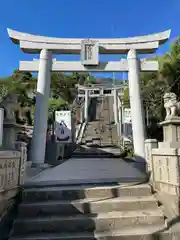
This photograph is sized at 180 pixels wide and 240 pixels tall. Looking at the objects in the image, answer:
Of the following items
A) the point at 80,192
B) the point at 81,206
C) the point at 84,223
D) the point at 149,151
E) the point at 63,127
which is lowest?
the point at 84,223

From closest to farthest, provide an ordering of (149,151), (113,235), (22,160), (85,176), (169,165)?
1. (113,235)
2. (169,165)
3. (22,160)
4. (149,151)
5. (85,176)

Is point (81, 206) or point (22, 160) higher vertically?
point (22, 160)

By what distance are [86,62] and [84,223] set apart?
6822mm

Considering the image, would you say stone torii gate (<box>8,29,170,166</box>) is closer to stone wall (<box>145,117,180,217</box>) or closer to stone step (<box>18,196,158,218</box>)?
stone wall (<box>145,117,180,217</box>)

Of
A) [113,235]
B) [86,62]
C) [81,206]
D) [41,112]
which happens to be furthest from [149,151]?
[86,62]

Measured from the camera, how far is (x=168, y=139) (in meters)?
5.47

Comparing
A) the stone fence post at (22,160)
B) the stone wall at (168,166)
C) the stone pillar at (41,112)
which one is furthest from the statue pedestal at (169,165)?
the stone pillar at (41,112)

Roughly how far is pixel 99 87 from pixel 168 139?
21825 mm

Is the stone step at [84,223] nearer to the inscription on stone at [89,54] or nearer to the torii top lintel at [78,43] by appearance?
the inscription on stone at [89,54]

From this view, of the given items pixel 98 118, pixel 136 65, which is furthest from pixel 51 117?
pixel 98 118

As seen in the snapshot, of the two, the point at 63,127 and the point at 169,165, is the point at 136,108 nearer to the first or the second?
the point at 63,127

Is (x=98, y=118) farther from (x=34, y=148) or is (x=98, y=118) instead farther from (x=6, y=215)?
(x=6, y=215)

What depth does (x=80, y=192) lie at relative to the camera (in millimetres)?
4547

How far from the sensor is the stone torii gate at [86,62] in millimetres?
8875
